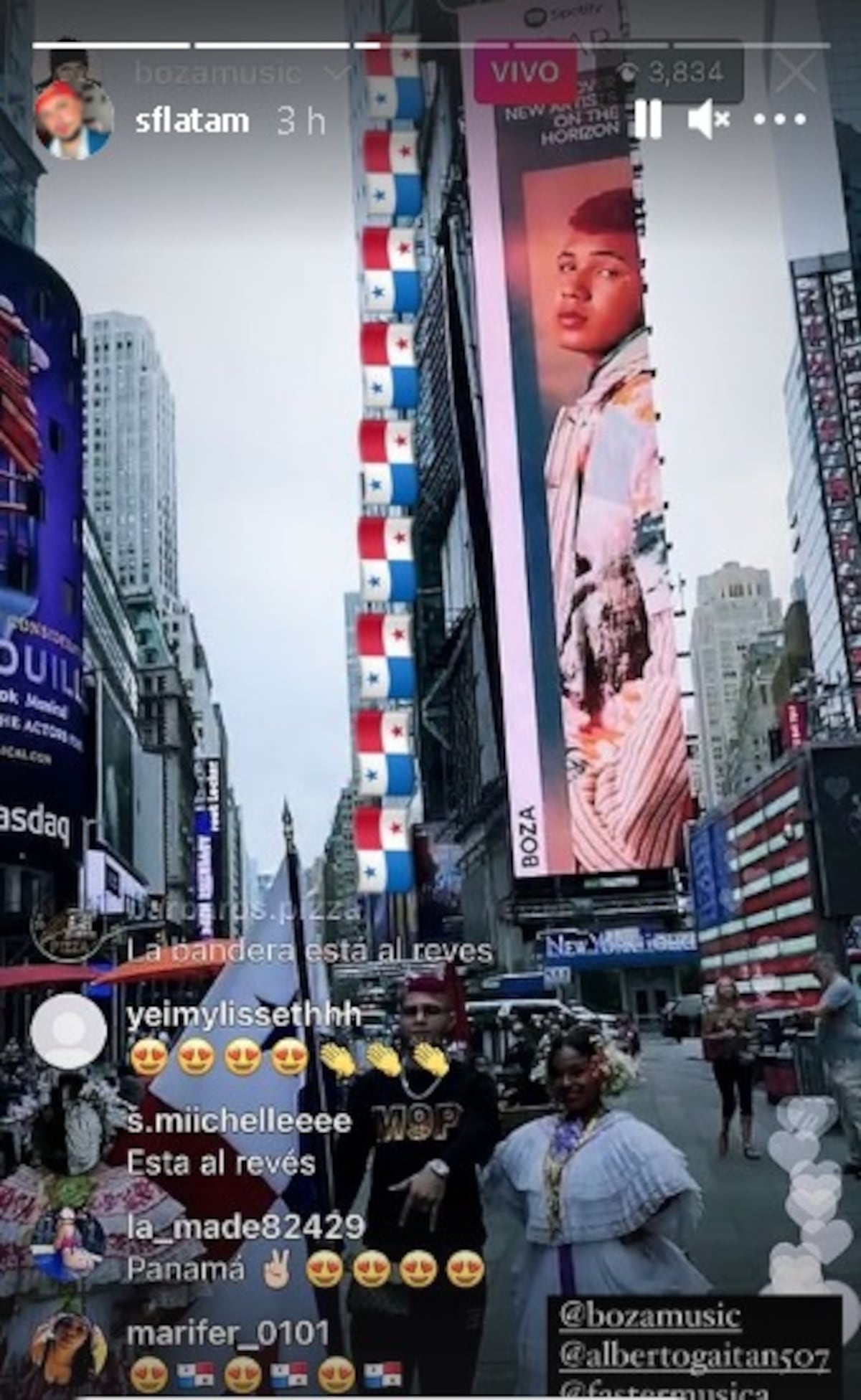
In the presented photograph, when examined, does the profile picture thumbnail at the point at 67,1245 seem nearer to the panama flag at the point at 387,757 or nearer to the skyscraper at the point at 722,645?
the panama flag at the point at 387,757

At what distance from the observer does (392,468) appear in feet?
10.9

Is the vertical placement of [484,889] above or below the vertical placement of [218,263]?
below

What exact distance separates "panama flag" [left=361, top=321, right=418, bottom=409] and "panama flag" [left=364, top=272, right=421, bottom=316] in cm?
6

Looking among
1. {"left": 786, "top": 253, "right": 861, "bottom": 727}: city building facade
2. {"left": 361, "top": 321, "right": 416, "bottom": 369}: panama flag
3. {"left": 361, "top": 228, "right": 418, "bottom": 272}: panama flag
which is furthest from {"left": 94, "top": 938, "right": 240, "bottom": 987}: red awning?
{"left": 361, "top": 228, "right": 418, "bottom": 272}: panama flag

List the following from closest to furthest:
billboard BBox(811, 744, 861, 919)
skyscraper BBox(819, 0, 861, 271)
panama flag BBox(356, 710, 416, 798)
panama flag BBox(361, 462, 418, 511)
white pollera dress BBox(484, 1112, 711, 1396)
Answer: white pollera dress BBox(484, 1112, 711, 1396) < billboard BBox(811, 744, 861, 919) < panama flag BBox(356, 710, 416, 798) < panama flag BBox(361, 462, 418, 511) < skyscraper BBox(819, 0, 861, 271)

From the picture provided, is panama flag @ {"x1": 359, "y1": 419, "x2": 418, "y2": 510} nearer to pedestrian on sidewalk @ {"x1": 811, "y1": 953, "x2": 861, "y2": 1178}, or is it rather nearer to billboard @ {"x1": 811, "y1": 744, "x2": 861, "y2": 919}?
billboard @ {"x1": 811, "y1": 744, "x2": 861, "y2": 919}

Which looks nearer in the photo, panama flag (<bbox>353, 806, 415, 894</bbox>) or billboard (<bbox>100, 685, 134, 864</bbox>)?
panama flag (<bbox>353, 806, 415, 894</bbox>)

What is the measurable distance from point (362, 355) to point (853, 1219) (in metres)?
2.46

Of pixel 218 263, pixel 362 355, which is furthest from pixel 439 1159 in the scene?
pixel 218 263

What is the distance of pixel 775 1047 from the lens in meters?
3.14

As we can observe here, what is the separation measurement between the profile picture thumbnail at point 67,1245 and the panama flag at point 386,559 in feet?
5.44

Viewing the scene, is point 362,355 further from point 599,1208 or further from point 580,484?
point 599,1208

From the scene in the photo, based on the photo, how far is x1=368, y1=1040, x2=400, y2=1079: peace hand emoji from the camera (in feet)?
10.1

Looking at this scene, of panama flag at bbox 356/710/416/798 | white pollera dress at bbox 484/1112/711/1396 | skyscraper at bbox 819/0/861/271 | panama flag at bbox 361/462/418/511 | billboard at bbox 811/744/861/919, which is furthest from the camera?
skyscraper at bbox 819/0/861/271
